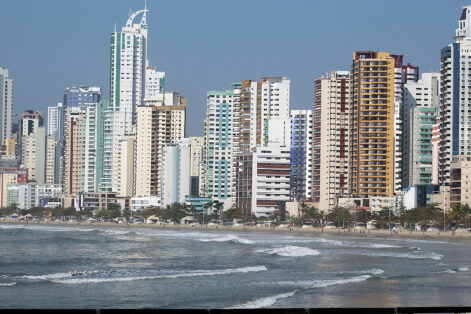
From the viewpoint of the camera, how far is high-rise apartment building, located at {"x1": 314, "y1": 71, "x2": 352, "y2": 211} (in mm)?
151125

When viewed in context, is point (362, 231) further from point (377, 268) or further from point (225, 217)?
point (377, 268)

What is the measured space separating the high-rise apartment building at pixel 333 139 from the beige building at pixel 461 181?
30.1 metres

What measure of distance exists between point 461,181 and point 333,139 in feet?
122

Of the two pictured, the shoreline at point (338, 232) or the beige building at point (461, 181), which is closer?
the shoreline at point (338, 232)

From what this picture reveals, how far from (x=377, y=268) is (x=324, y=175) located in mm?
101353

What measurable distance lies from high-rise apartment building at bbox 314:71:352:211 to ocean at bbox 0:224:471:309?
80865 mm

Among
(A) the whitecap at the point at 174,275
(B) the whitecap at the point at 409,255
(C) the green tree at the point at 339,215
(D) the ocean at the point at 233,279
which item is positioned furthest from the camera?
(C) the green tree at the point at 339,215

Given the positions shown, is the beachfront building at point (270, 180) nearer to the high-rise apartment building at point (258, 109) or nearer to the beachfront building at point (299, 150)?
the beachfront building at point (299, 150)

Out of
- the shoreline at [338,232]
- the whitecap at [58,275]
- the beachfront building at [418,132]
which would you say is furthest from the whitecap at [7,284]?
the beachfront building at [418,132]

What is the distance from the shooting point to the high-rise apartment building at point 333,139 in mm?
151125

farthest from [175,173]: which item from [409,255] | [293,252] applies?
[409,255]

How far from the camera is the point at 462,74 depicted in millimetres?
140375

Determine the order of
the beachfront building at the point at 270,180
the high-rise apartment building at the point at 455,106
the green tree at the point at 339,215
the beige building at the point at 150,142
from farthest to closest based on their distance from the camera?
the beige building at the point at 150,142 < the beachfront building at the point at 270,180 < the high-rise apartment building at the point at 455,106 < the green tree at the point at 339,215

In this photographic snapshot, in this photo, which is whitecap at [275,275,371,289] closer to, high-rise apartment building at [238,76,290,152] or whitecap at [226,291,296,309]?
whitecap at [226,291,296,309]
